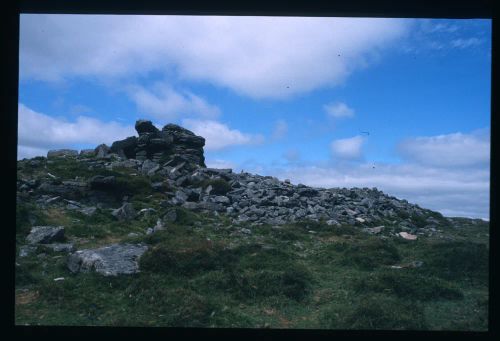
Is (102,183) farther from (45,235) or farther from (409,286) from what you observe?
(409,286)

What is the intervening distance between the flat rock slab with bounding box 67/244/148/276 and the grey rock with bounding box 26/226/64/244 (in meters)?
2.30

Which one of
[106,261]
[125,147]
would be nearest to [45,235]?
[106,261]

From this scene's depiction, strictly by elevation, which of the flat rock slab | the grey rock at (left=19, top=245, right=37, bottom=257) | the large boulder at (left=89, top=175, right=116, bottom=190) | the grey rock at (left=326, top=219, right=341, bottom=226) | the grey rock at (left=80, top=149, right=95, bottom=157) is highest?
the grey rock at (left=80, top=149, right=95, bottom=157)

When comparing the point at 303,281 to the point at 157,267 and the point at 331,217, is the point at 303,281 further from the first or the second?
the point at 331,217

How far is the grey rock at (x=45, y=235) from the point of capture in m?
11.5

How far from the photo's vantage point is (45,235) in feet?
38.1

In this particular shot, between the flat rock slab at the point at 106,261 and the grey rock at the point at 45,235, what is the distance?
2.30 metres

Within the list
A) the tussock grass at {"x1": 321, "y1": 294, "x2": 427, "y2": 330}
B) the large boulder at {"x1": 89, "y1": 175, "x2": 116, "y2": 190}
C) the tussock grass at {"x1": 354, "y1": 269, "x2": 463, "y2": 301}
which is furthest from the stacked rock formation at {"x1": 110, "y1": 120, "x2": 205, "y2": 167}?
A: the tussock grass at {"x1": 321, "y1": 294, "x2": 427, "y2": 330}

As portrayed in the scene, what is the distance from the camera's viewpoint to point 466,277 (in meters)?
10.3

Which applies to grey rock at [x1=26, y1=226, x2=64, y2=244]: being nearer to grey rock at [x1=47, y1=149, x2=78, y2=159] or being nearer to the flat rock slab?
the flat rock slab

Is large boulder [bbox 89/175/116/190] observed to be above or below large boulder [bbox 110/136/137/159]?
below

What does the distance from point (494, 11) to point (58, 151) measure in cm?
3528

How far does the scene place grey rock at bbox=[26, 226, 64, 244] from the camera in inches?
451

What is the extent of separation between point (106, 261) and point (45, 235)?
341 centimetres
